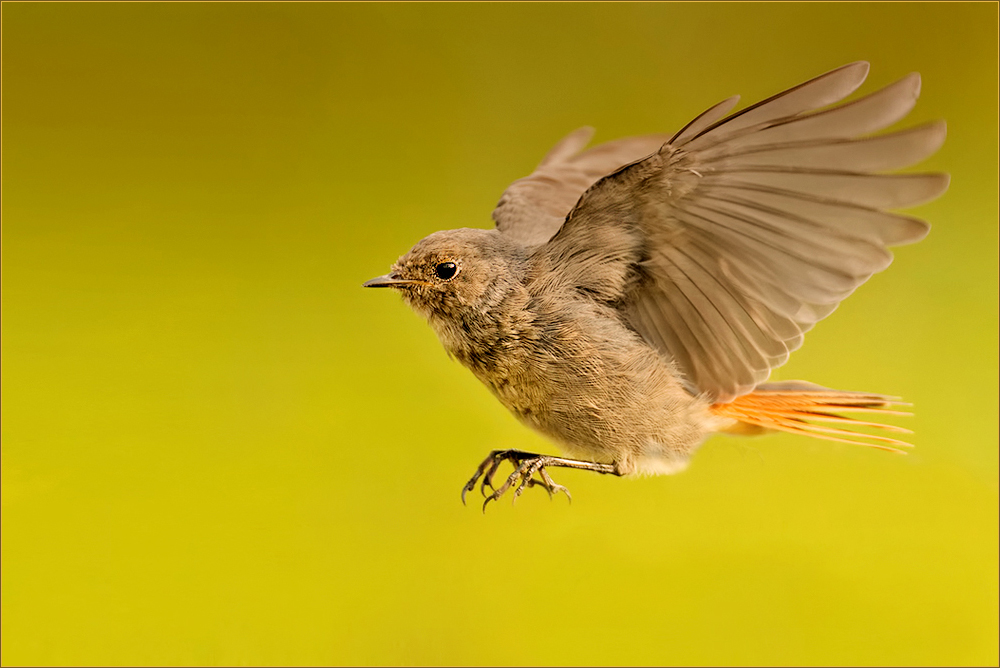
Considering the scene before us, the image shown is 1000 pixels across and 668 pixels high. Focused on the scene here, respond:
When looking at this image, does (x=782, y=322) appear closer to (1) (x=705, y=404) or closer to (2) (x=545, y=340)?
(1) (x=705, y=404)

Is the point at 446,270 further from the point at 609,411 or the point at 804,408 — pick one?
the point at 804,408

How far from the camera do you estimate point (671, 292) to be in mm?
1396

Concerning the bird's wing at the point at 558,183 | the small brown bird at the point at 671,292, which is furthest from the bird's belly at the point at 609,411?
the bird's wing at the point at 558,183

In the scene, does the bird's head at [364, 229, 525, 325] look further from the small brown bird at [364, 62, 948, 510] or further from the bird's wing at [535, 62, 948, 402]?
the bird's wing at [535, 62, 948, 402]

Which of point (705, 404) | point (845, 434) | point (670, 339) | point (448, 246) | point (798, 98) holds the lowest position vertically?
point (845, 434)

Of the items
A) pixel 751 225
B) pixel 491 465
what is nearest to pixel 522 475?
pixel 491 465

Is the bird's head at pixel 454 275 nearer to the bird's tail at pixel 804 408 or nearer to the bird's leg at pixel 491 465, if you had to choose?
the bird's leg at pixel 491 465

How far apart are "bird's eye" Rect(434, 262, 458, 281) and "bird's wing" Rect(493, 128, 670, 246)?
256mm

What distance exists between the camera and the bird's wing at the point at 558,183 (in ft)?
5.80

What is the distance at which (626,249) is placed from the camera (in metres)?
1.38

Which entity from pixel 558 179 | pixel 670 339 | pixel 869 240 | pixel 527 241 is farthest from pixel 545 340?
pixel 558 179

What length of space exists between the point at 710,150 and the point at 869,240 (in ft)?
0.80

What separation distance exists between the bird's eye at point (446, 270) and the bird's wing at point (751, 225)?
160mm

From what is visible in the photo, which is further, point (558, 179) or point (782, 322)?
point (558, 179)
